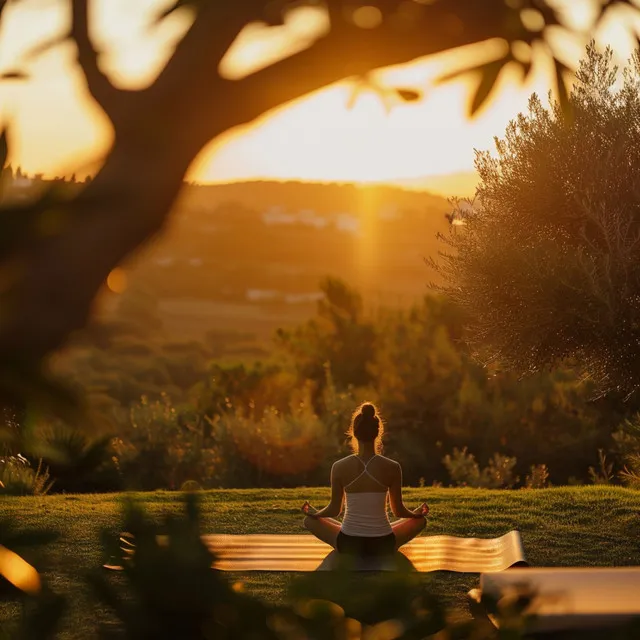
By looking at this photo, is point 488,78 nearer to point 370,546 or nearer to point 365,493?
point 365,493

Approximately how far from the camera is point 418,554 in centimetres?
1006

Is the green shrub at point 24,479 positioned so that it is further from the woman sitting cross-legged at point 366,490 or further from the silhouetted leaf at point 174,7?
the silhouetted leaf at point 174,7

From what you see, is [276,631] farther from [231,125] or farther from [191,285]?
[191,285]

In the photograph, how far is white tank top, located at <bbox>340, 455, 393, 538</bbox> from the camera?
8.82 m

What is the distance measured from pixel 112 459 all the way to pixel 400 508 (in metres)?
10.5

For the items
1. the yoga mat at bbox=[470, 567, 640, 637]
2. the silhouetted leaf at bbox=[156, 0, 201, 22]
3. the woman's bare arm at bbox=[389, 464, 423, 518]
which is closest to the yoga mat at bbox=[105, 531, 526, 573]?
the woman's bare arm at bbox=[389, 464, 423, 518]

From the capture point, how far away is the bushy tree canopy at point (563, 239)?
40.4ft

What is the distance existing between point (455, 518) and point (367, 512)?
13.2 ft

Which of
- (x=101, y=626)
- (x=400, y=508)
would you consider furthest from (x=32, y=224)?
(x=400, y=508)

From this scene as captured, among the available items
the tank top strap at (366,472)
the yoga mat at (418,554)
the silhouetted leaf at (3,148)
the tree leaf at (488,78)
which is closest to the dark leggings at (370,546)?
the yoga mat at (418,554)

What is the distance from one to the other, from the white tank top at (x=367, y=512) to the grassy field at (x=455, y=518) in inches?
26.1

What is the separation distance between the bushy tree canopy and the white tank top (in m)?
4.38

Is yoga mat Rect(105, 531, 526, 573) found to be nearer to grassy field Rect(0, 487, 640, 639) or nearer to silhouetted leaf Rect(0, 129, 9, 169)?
grassy field Rect(0, 487, 640, 639)

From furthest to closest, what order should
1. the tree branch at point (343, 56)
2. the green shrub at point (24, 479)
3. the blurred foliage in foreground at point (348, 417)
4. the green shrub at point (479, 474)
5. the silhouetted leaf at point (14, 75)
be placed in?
1. the green shrub at point (479, 474)
2. the blurred foliage in foreground at point (348, 417)
3. the green shrub at point (24, 479)
4. the silhouetted leaf at point (14, 75)
5. the tree branch at point (343, 56)
